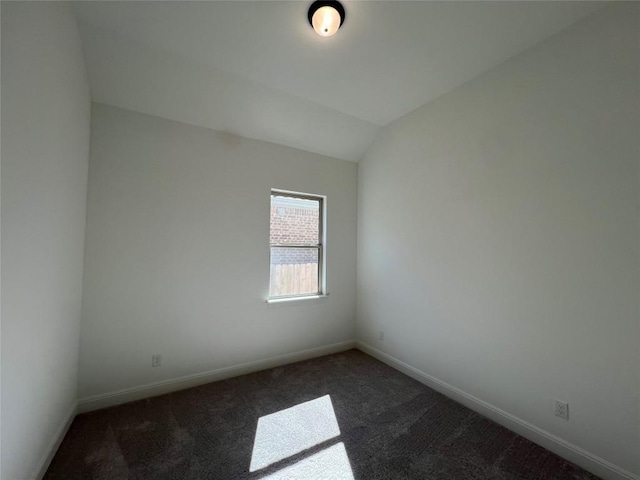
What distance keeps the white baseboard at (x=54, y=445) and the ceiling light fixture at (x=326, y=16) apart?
3.24 metres

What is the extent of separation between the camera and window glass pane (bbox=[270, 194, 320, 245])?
3.29 m

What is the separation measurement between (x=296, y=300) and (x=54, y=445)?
2.22 meters

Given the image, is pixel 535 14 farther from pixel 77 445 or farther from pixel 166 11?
pixel 77 445

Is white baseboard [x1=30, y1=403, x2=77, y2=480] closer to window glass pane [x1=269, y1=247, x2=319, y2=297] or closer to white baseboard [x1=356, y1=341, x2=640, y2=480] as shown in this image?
window glass pane [x1=269, y1=247, x2=319, y2=297]

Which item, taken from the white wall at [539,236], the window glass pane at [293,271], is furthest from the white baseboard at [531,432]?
the window glass pane at [293,271]

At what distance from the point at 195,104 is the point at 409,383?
3577 millimetres

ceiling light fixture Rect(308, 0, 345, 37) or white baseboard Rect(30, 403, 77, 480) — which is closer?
white baseboard Rect(30, 403, 77, 480)

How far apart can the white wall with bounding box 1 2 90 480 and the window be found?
182 centimetres

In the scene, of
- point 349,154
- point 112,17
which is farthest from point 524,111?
point 112,17

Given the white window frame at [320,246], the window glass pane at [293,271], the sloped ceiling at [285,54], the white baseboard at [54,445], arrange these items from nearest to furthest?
the white baseboard at [54,445], the sloped ceiling at [285,54], the window glass pane at [293,271], the white window frame at [320,246]

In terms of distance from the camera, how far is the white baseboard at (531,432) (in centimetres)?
165

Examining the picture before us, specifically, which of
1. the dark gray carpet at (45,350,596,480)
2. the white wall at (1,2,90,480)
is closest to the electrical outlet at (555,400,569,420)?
the dark gray carpet at (45,350,596,480)

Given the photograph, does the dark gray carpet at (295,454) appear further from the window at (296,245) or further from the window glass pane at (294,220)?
the window glass pane at (294,220)

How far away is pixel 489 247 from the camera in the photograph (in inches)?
90.7
